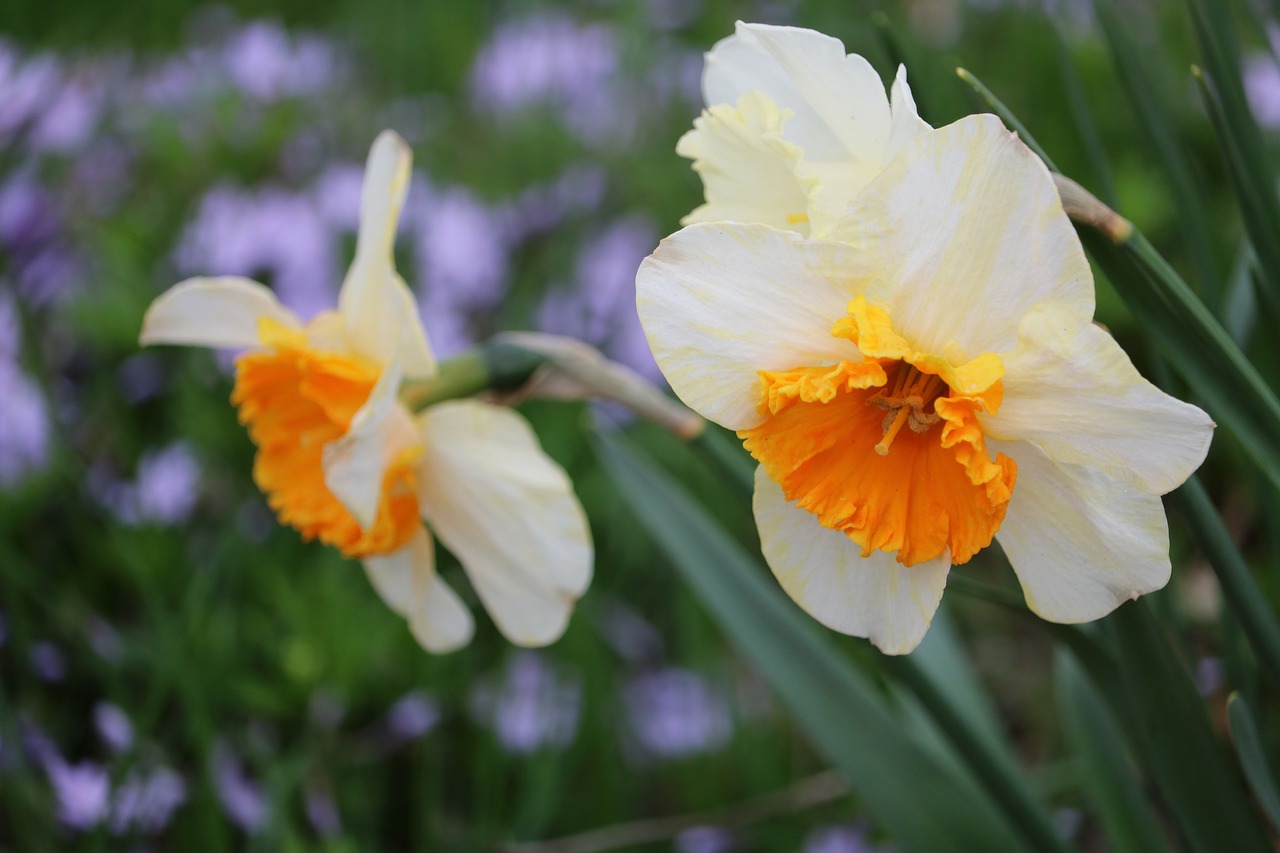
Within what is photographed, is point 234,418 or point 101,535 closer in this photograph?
point 101,535

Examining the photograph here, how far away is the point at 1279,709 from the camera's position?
1363 millimetres

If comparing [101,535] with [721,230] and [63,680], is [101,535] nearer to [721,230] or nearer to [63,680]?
[63,680]

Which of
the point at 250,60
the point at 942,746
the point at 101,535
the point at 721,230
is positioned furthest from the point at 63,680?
the point at 250,60

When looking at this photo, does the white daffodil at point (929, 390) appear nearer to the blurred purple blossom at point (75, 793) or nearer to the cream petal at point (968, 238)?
the cream petal at point (968, 238)

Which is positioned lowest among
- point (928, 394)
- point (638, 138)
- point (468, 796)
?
point (468, 796)

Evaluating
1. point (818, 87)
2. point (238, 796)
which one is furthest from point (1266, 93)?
point (238, 796)

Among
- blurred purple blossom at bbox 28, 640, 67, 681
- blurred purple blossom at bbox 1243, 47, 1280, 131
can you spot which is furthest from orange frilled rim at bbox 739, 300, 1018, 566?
blurred purple blossom at bbox 1243, 47, 1280, 131

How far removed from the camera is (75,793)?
1103mm

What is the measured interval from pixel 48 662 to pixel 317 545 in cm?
38

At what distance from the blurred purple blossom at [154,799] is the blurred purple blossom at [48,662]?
204 mm

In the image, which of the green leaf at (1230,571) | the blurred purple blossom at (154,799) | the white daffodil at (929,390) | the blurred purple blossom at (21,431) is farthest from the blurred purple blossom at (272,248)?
the green leaf at (1230,571)

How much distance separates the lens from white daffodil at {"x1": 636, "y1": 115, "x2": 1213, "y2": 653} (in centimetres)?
53

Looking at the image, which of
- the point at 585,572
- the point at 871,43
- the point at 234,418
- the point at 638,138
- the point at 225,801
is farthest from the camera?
the point at 638,138

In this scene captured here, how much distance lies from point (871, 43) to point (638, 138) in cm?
55
